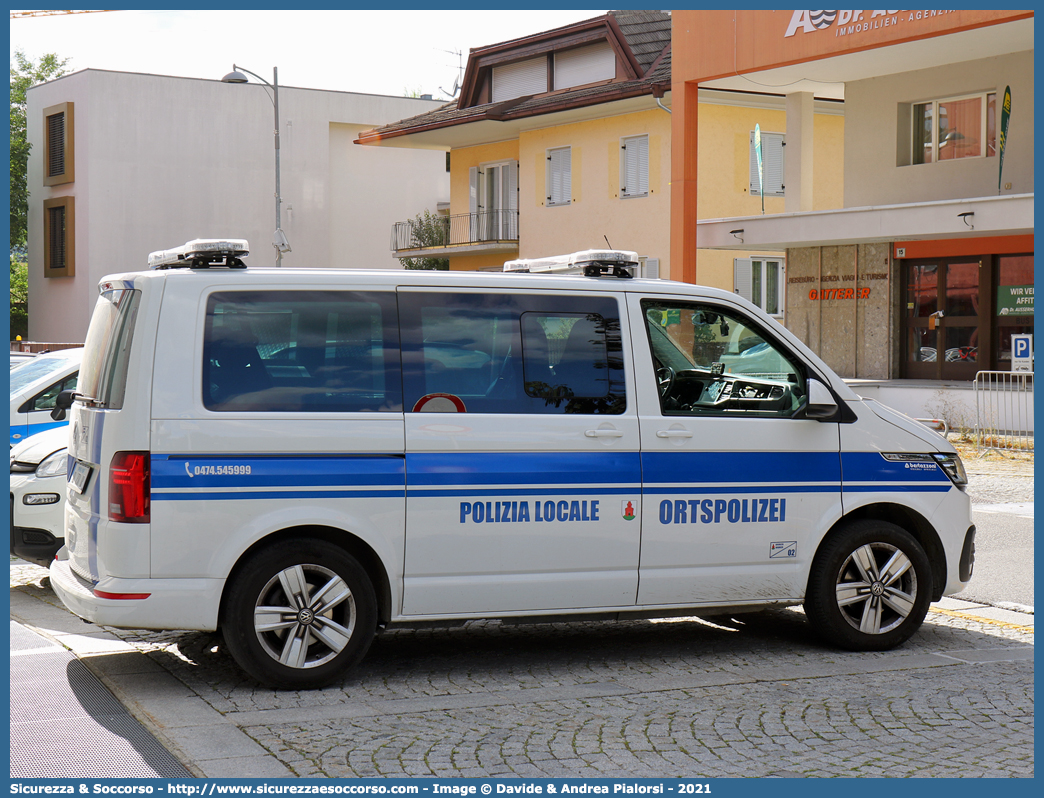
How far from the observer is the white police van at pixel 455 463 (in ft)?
18.8

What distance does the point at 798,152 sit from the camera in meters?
27.0

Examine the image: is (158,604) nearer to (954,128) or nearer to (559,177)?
(954,128)

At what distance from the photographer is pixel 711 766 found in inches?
190

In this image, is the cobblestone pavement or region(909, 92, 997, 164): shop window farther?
region(909, 92, 997, 164): shop window

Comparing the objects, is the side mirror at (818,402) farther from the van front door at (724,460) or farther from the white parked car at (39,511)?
the white parked car at (39,511)

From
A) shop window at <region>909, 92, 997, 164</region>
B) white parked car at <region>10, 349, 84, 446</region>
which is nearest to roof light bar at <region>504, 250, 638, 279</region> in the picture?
white parked car at <region>10, 349, 84, 446</region>

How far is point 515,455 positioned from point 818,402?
5.54 feet

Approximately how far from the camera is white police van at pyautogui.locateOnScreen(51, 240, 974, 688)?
572cm

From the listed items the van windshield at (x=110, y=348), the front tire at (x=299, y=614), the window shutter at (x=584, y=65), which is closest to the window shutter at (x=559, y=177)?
the window shutter at (x=584, y=65)

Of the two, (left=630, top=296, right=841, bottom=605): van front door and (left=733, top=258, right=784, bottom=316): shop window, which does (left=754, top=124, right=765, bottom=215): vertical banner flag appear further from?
(left=630, top=296, right=841, bottom=605): van front door

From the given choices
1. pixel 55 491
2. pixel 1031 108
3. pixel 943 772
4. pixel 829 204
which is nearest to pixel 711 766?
pixel 943 772

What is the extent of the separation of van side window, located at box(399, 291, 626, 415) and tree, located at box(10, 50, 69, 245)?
158 ft

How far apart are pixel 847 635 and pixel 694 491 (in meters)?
1.24

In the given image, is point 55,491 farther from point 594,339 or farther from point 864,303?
point 864,303
